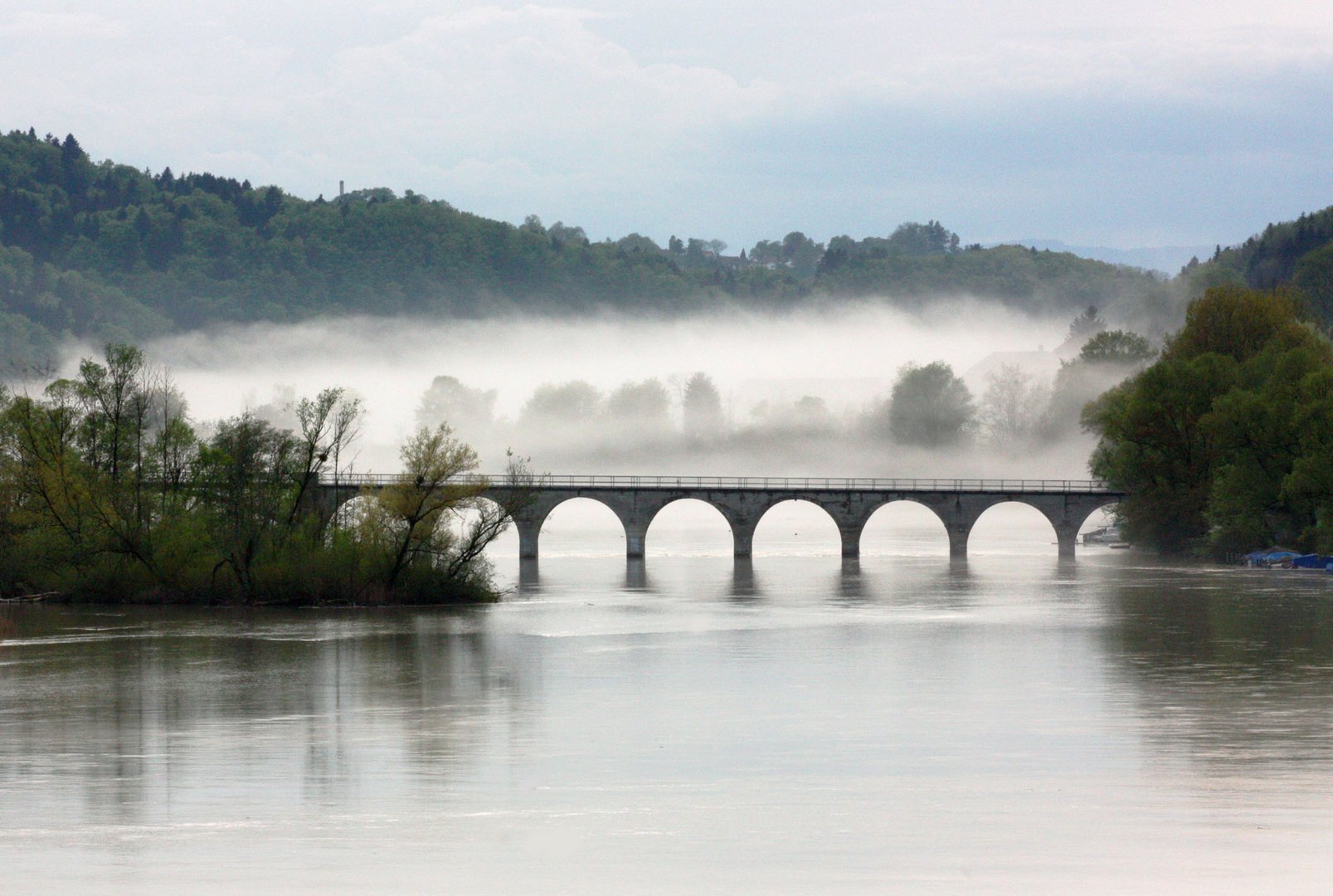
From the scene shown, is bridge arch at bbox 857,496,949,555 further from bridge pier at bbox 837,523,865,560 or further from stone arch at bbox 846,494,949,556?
bridge pier at bbox 837,523,865,560

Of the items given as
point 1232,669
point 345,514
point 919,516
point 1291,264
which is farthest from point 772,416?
point 1232,669

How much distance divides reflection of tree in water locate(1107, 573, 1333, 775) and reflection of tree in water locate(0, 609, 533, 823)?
557 inches

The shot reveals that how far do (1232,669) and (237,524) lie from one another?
40670 mm

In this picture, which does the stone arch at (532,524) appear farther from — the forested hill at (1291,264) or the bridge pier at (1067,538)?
the forested hill at (1291,264)

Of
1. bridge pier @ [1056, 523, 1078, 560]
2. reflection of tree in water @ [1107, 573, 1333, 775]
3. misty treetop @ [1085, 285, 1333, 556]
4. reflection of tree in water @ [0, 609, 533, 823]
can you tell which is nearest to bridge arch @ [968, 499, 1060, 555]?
bridge pier @ [1056, 523, 1078, 560]

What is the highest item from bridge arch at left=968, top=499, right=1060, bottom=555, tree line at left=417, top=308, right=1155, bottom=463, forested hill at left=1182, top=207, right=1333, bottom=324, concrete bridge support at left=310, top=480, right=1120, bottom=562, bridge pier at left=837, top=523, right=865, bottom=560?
forested hill at left=1182, top=207, right=1333, bottom=324

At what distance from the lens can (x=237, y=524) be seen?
70.2 metres

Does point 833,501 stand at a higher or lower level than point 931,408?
lower

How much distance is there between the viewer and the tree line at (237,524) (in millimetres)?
69375

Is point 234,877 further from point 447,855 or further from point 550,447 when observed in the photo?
point 550,447

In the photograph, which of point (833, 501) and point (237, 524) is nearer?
point (237, 524)

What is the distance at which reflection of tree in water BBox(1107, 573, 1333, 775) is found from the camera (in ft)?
107

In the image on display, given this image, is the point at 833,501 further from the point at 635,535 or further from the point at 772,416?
the point at 772,416

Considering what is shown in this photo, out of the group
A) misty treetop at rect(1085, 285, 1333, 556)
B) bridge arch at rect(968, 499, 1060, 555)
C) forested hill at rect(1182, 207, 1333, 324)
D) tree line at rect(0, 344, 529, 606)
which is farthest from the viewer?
forested hill at rect(1182, 207, 1333, 324)
